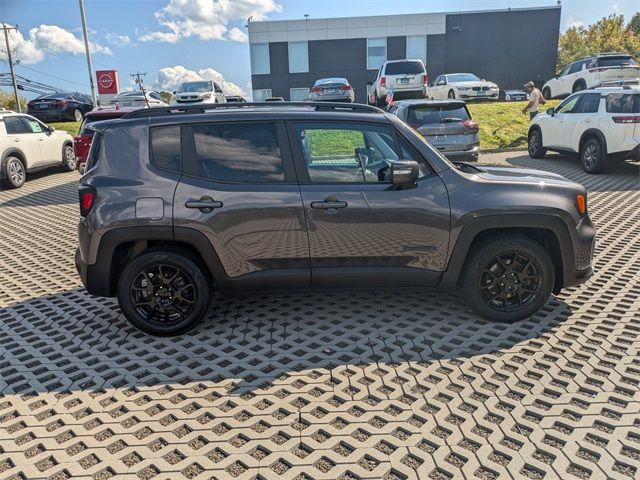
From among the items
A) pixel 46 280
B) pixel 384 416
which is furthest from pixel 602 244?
pixel 46 280

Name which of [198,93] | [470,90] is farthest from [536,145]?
[198,93]

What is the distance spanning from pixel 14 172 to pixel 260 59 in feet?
89.3

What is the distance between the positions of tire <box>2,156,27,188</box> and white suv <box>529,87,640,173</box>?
12.4m

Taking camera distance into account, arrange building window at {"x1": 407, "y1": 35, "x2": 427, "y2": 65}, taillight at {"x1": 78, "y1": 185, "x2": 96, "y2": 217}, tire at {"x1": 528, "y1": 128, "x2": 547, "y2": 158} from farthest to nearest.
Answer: building window at {"x1": 407, "y1": 35, "x2": 427, "y2": 65}
tire at {"x1": 528, "y1": 128, "x2": 547, "y2": 158}
taillight at {"x1": 78, "y1": 185, "x2": 96, "y2": 217}

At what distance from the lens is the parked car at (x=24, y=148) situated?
37.0ft

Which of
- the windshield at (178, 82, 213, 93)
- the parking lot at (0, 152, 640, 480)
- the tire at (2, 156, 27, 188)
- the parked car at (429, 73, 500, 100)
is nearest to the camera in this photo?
the parking lot at (0, 152, 640, 480)

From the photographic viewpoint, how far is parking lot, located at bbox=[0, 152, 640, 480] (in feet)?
8.87

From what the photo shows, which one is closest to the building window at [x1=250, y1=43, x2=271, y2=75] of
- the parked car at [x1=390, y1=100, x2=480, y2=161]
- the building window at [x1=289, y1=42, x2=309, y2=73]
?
the building window at [x1=289, y1=42, x2=309, y2=73]

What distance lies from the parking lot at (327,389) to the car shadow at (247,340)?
0.06 ft

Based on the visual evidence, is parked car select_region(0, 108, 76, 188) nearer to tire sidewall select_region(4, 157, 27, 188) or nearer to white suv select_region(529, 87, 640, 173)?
tire sidewall select_region(4, 157, 27, 188)

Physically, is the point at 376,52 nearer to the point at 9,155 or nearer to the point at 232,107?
the point at 9,155

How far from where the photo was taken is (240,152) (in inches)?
157

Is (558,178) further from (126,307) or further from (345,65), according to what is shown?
(345,65)

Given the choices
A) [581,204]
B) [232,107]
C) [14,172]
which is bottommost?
[14,172]
